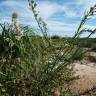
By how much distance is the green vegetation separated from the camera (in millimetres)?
2680

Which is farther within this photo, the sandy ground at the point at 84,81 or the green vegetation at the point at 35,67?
the sandy ground at the point at 84,81

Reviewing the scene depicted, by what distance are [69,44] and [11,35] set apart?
1.64 feet

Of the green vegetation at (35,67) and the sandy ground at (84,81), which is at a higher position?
the green vegetation at (35,67)

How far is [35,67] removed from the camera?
284cm

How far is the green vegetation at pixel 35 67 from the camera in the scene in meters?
2.68

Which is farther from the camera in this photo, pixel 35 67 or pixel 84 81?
pixel 84 81

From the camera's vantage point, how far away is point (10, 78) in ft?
8.78

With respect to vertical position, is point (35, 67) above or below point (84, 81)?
above

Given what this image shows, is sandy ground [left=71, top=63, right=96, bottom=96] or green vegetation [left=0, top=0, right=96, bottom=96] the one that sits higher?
green vegetation [left=0, top=0, right=96, bottom=96]

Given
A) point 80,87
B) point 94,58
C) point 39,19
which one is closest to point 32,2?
point 39,19

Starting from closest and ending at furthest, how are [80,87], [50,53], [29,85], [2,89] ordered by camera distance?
[2,89], [29,85], [50,53], [80,87]

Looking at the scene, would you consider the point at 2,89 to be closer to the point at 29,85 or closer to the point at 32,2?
the point at 29,85

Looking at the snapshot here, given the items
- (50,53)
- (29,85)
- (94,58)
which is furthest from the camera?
(94,58)

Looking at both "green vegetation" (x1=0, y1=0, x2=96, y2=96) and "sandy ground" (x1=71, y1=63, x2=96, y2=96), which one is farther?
"sandy ground" (x1=71, y1=63, x2=96, y2=96)
